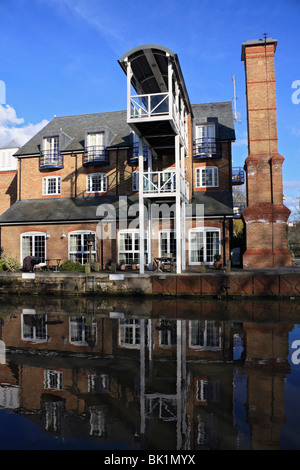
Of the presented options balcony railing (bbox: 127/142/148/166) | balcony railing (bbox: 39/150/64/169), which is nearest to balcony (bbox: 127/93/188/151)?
balcony railing (bbox: 127/142/148/166)

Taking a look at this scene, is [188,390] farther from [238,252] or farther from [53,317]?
[238,252]

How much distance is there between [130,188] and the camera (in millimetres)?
21391

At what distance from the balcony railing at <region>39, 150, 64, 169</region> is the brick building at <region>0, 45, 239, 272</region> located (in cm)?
7

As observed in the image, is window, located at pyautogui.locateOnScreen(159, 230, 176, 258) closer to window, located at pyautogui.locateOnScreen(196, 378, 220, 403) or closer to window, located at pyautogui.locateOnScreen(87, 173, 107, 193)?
window, located at pyautogui.locateOnScreen(87, 173, 107, 193)

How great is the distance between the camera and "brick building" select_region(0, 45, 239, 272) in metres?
16.9

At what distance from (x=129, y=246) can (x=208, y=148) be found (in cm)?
786

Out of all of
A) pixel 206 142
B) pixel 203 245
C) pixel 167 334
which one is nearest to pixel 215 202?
pixel 203 245

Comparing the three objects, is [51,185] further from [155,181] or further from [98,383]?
[98,383]

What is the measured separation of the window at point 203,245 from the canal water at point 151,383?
846 centimetres

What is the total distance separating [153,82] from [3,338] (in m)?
13.5

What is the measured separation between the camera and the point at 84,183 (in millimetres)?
22250
